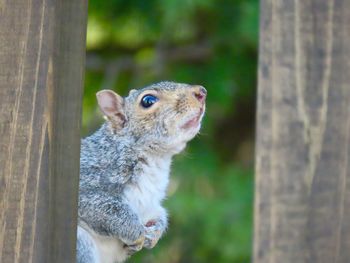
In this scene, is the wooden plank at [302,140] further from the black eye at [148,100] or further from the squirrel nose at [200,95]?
the black eye at [148,100]

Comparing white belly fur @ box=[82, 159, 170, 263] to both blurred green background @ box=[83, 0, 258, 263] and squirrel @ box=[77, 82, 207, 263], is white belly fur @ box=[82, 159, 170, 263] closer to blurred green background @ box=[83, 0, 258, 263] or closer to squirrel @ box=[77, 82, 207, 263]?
squirrel @ box=[77, 82, 207, 263]

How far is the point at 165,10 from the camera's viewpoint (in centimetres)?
578

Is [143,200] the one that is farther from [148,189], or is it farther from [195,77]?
[195,77]

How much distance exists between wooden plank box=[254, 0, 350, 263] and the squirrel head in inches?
48.2

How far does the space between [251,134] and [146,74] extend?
134 cm

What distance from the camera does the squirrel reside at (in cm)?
→ 275

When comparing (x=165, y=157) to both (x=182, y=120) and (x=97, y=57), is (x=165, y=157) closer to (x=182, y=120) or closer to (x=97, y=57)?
(x=182, y=120)

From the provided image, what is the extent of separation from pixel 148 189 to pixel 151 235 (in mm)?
158

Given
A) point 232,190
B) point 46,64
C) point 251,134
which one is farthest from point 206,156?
Result: point 46,64

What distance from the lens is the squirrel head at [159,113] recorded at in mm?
2904

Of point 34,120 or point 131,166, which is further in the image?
point 131,166

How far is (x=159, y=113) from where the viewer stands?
3.02 m

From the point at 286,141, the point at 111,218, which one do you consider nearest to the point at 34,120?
the point at 286,141

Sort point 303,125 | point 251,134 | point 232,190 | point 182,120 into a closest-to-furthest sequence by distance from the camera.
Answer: point 303,125, point 182,120, point 232,190, point 251,134
